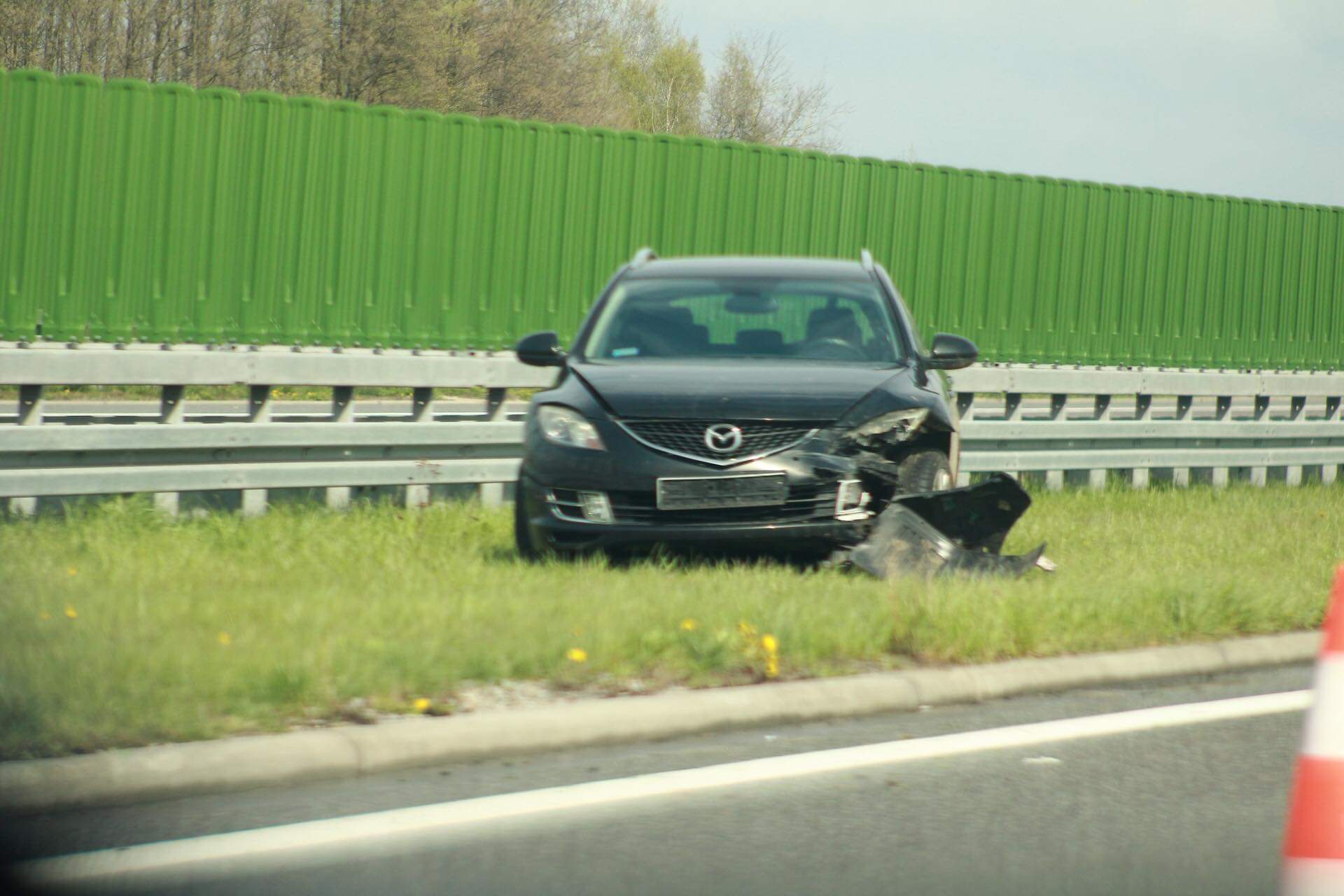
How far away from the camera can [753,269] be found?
936 cm

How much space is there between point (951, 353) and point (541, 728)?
418 centimetres

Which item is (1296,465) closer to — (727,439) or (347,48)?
(727,439)

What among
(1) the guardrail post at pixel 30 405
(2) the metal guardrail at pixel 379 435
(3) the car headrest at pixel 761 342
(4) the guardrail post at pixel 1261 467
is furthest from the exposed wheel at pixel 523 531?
(4) the guardrail post at pixel 1261 467

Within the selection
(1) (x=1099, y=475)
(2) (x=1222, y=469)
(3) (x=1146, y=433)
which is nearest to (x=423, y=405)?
(1) (x=1099, y=475)

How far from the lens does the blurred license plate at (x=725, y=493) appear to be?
7.66m

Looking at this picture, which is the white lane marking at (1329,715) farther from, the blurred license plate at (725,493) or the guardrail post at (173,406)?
the guardrail post at (173,406)

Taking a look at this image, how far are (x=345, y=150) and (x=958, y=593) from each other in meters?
7.63

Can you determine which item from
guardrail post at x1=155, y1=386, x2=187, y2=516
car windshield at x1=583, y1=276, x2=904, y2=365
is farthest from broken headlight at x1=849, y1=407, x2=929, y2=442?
guardrail post at x1=155, y1=386, x2=187, y2=516

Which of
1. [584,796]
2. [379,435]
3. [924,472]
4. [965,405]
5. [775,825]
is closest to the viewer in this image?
[775,825]

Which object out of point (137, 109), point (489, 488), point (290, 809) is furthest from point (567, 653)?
point (137, 109)

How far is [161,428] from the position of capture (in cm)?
934

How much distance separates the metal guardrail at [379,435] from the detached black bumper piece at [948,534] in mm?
3663

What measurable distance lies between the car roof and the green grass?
1.74m

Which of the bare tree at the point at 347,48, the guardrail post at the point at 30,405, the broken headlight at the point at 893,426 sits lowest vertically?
the guardrail post at the point at 30,405
